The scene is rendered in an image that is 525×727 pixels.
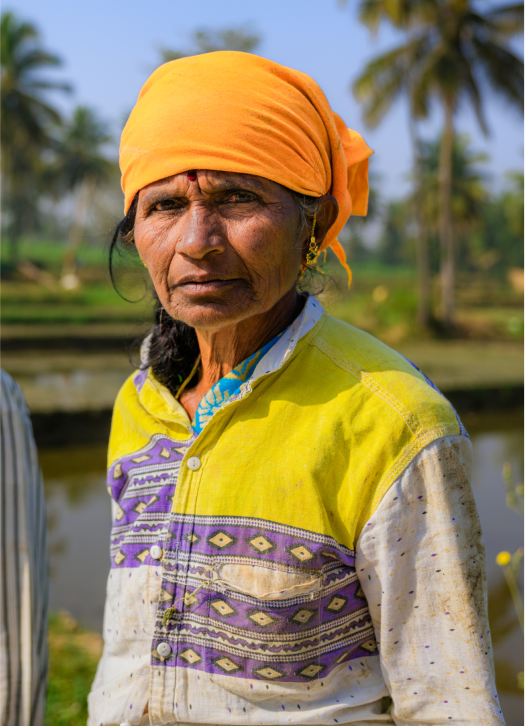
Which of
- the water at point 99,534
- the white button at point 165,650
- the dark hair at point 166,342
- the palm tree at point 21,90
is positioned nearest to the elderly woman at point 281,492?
the white button at point 165,650

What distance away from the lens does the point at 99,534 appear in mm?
5242

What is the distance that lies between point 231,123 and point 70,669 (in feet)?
8.11

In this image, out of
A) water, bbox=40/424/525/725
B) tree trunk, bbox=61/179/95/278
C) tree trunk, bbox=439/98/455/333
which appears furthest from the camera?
tree trunk, bbox=61/179/95/278

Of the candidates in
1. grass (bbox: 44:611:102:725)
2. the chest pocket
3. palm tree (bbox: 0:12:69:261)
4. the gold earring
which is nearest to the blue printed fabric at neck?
the gold earring

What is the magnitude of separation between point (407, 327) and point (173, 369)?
17756mm

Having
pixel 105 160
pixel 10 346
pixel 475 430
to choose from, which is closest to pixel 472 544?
pixel 475 430

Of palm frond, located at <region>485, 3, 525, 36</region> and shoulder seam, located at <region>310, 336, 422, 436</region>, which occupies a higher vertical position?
palm frond, located at <region>485, 3, 525, 36</region>

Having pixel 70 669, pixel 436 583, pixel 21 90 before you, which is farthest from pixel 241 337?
pixel 21 90

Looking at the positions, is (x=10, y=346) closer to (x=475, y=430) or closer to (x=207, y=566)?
(x=475, y=430)

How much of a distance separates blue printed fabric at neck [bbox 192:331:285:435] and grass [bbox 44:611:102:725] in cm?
177

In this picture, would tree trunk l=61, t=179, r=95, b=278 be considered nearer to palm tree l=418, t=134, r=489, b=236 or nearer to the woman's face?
palm tree l=418, t=134, r=489, b=236

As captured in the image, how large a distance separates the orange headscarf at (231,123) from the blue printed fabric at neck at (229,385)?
1.03 ft

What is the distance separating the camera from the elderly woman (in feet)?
3.33

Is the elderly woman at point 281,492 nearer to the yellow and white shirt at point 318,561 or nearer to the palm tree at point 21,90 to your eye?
the yellow and white shirt at point 318,561
